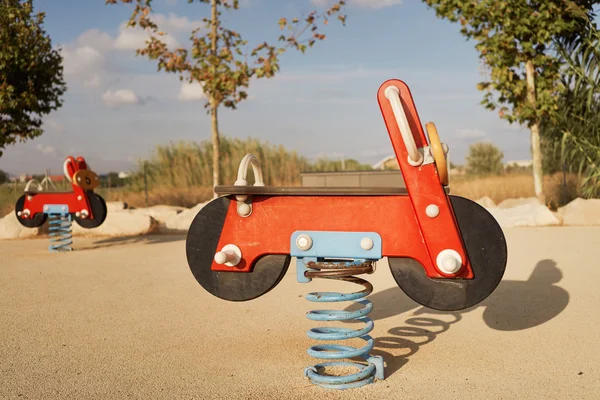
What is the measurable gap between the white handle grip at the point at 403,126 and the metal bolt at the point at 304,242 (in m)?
0.77

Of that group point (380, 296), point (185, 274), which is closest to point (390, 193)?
point (380, 296)

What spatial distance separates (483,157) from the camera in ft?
156

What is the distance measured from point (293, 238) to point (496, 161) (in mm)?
45806

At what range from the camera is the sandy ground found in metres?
3.86

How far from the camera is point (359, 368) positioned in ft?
13.7

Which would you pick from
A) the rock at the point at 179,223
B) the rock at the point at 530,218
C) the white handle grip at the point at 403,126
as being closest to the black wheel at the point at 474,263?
the white handle grip at the point at 403,126

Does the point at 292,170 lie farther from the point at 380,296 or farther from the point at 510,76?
the point at 380,296

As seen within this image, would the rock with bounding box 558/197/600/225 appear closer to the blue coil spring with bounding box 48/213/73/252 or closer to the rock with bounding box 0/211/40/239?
the blue coil spring with bounding box 48/213/73/252

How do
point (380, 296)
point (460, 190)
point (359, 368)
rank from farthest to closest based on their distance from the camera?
1. point (460, 190)
2. point (380, 296)
3. point (359, 368)

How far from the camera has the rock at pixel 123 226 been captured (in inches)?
558

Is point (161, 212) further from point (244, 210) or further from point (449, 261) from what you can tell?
point (449, 261)

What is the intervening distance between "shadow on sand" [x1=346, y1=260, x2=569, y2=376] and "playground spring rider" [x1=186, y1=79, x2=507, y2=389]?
858 mm

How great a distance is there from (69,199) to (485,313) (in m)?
7.70

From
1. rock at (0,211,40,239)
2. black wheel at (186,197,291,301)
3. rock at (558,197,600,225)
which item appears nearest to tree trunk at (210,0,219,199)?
rock at (0,211,40,239)
